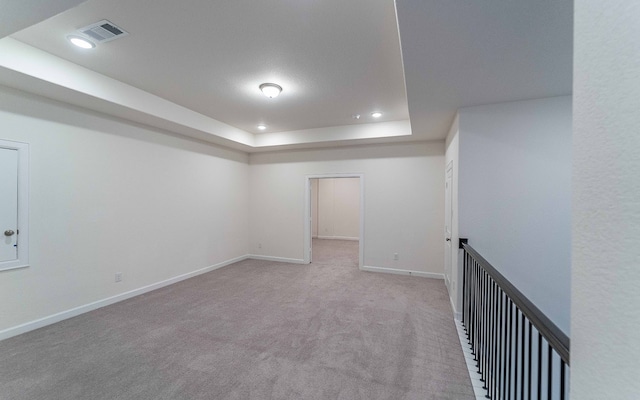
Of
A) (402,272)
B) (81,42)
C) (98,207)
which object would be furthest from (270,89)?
(402,272)

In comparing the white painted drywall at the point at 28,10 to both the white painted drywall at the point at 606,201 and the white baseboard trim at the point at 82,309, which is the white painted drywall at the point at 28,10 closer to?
the white painted drywall at the point at 606,201

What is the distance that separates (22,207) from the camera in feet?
9.00

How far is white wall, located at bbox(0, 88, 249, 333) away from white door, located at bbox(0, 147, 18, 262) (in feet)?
0.43

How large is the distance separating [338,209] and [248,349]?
7061mm

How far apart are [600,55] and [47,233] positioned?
14.5 ft

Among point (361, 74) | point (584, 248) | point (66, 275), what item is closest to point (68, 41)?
point (66, 275)

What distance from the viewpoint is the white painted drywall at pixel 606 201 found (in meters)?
0.47

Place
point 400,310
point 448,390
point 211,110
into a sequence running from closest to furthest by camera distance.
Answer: point 448,390 < point 400,310 < point 211,110

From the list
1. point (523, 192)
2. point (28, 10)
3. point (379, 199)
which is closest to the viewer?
point (28, 10)

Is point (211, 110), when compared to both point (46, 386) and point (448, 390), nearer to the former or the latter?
point (46, 386)

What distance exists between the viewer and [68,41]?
2.33 m

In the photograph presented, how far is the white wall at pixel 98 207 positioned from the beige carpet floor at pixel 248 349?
1.38 ft

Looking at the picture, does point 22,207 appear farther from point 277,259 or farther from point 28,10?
point 277,259

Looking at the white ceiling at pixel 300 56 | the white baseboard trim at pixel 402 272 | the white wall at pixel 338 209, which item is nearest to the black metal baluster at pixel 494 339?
the white ceiling at pixel 300 56
